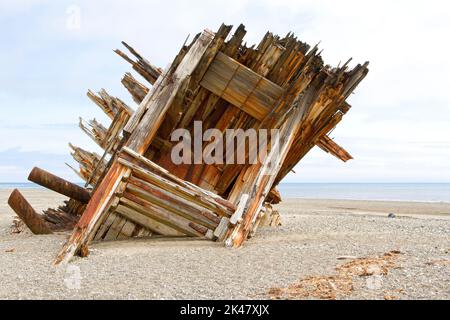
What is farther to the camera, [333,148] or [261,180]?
[333,148]

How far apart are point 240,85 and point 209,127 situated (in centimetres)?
102

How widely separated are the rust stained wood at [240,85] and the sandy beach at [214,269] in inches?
94.1

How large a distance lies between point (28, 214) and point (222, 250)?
433 centimetres

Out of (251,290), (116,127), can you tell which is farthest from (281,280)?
(116,127)

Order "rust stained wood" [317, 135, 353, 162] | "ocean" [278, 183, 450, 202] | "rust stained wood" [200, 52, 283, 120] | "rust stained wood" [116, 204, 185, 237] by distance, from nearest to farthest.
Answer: "rust stained wood" [200, 52, 283, 120] → "rust stained wood" [116, 204, 185, 237] → "rust stained wood" [317, 135, 353, 162] → "ocean" [278, 183, 450, 202]

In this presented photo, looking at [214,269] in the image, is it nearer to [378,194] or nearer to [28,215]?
[28,215]

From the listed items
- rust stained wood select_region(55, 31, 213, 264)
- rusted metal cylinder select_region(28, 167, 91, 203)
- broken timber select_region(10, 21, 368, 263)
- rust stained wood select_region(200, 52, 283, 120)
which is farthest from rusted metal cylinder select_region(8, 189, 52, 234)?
rust stained wood select_region(200, 52, 283, 120)

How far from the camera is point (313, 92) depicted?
973 centimetres

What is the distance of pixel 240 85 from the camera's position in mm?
8750

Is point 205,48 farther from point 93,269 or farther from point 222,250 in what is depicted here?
point 93,269

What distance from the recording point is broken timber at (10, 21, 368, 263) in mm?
7883

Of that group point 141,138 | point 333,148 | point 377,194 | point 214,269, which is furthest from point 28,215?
point 377,194

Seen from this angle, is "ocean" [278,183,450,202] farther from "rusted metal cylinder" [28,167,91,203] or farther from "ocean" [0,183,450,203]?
"rusted metal cylinder" [28,167,91,203]

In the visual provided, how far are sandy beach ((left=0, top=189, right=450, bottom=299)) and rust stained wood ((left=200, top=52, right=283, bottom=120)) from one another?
2389 mm
